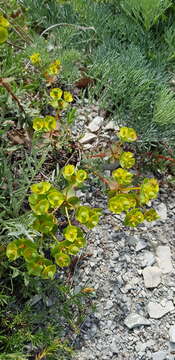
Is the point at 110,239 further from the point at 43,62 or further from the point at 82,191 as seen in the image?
the point at 43,62

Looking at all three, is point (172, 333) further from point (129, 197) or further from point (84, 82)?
point (84, 82)

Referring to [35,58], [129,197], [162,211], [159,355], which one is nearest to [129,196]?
[129,197]

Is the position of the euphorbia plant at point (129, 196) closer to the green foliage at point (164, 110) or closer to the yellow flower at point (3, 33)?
the green foliage at point (164, 110)

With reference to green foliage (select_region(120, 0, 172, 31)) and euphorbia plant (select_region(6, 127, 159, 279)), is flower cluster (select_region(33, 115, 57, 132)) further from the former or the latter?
green foliage (select_region(120, 0, 172, 31))

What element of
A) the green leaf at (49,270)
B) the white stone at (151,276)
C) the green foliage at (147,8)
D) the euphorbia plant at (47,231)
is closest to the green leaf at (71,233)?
the euphorbia plant at (47,231)

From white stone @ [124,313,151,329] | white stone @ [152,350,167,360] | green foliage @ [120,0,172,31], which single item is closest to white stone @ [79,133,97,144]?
green foliage @ [120,0,172,31]

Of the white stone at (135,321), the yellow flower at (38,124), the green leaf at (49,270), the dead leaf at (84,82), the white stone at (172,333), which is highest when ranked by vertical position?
the yellow flower at (38,124)
